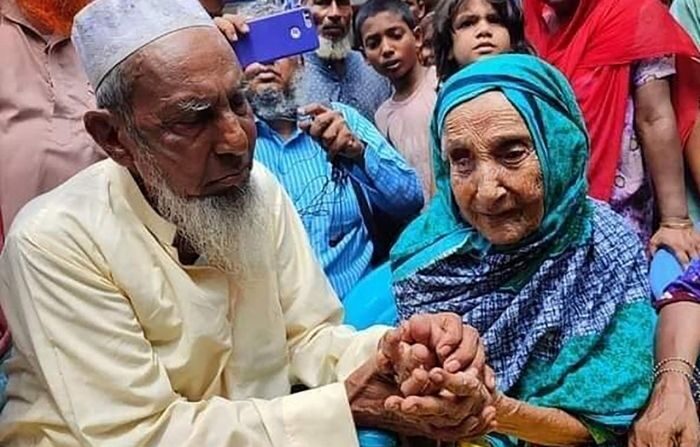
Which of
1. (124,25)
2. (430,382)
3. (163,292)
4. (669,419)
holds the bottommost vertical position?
(669,419)

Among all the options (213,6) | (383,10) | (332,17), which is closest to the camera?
(213,6)

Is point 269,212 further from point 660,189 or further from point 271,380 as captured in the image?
point 660,189

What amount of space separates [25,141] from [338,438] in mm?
1176

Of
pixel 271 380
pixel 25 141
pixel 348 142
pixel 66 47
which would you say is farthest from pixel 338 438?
pixel 66 47

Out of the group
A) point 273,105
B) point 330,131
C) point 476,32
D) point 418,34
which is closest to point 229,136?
point 330,131

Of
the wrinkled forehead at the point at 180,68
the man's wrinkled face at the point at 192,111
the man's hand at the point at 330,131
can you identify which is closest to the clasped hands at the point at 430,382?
the man's wrinkled face at the point at 192,111

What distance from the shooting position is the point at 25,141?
257 centimetres

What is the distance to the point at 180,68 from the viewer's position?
1.81 meters

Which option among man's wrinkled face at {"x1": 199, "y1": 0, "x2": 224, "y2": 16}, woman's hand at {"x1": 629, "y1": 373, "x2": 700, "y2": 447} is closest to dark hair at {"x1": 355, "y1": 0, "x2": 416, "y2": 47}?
man's wrinkled face at {"x1": 199, "y1": 0, "x2": 224, "y2": 16}

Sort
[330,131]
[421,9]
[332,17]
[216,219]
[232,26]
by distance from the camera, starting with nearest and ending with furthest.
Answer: [216,219] < [232,26] < [330,131] < [332,17] < [421,9]

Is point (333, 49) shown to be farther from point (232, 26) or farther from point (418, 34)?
point (232, 26)

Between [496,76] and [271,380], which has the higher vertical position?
[496,76]

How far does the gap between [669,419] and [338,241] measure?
3.42 feet

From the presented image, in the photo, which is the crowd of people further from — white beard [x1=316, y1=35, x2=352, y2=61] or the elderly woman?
white beard [x1=316, y1=35, x2=352, y2=61]
